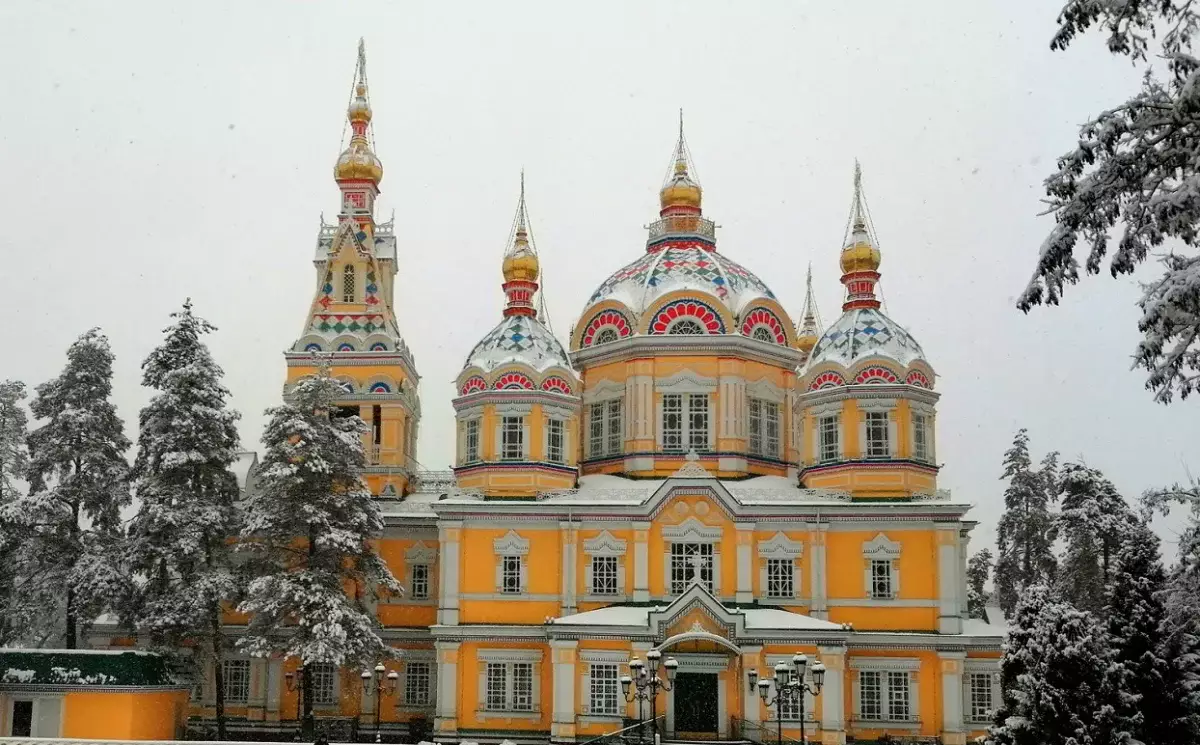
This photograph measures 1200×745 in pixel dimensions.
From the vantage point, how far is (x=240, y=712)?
4206cm

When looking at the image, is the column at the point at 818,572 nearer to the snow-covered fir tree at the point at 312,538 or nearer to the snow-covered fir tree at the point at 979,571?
the snow-covered fir tree at the point at 312,538

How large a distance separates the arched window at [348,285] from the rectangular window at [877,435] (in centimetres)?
1743

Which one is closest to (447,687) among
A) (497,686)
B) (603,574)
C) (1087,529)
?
(497,686)

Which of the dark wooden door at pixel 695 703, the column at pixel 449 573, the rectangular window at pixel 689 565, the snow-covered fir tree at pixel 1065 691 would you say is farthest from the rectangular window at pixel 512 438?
the snow-covered fir tree at pixel 1065 691

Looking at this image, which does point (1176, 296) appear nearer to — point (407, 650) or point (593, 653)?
point (593, 653)

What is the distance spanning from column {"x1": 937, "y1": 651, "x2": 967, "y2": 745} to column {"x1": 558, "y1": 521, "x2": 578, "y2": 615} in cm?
→ 1054

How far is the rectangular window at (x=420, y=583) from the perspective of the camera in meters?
43.2

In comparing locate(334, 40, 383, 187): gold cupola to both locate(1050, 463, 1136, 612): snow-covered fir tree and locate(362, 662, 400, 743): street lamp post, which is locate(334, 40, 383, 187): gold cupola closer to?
locate(362, 662, 400, 743): street lamp post

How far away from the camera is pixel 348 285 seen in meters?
46.2

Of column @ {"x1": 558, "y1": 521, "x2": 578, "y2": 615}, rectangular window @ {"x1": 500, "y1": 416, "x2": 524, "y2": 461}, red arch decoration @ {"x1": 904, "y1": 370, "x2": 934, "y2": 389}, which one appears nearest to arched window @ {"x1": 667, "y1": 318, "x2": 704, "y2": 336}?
rectangular window @ {"x1": 500, "y1": 416, "x2": 524, "y2": 461}

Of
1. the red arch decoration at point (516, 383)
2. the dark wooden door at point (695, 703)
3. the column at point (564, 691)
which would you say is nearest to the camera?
the dark wooden door at point (695, 703)

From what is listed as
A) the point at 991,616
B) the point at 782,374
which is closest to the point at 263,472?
the point at 782,374

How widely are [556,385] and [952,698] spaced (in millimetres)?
14651

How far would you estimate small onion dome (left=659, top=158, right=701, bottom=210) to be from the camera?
1865 inches
